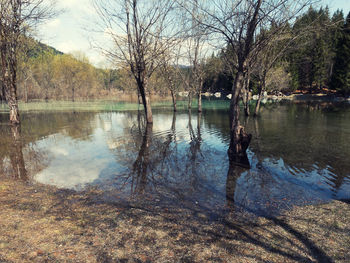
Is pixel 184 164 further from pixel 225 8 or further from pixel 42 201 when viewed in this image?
pixel 225 8

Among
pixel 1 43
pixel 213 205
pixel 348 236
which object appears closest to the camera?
pixel 348 236

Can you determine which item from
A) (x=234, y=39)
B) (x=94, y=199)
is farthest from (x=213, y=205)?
(x=234, y=39)

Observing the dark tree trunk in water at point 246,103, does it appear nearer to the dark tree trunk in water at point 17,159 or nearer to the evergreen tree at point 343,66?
the dark tree trunk in water at point 17,159

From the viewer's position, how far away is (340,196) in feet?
21.2

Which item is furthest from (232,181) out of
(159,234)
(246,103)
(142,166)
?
(246,103)

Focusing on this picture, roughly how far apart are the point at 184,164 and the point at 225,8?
261 inches

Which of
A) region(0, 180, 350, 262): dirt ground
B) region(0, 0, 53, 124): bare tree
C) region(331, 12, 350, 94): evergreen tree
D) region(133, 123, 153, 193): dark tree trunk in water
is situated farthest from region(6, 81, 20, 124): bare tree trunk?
region(331, 12, 350, 94): evergreen tree

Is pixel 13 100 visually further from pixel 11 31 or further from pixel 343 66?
pixel 343 66

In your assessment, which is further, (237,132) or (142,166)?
(237,132)

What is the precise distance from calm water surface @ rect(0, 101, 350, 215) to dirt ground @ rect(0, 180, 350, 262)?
63 cm

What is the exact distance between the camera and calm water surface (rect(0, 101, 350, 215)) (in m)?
6.48

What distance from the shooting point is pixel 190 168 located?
29.6ft

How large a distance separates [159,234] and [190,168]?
4588 millimetres

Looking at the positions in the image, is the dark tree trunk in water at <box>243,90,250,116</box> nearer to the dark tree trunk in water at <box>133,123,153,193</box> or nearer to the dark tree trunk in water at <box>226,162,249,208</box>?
the dark tree trunk in water at <box>133,123,153,193</box>
